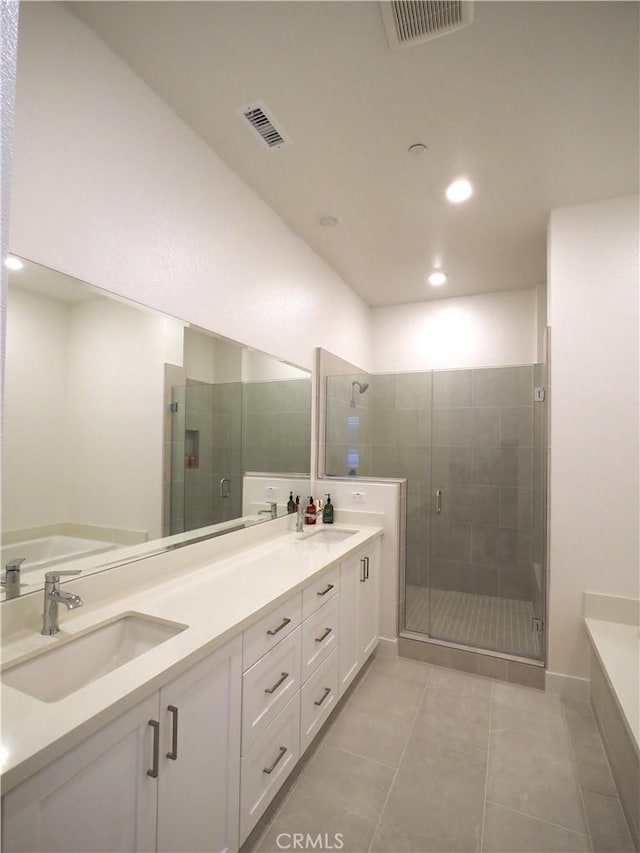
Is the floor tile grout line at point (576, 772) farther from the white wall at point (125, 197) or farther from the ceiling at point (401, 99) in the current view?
the ceiling at point (401, 99)

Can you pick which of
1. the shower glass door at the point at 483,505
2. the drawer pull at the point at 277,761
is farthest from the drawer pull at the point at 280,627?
the shower glass door at the point at 483,505

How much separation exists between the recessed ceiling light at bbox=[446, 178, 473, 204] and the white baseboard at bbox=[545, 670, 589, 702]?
2.73 m

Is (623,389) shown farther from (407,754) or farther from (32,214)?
(32,214)

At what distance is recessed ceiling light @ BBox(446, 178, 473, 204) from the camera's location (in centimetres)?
223

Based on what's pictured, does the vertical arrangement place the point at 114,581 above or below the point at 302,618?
above

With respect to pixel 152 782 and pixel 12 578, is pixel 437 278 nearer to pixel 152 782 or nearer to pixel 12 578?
pixel 12 578

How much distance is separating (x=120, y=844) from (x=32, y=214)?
1.66m

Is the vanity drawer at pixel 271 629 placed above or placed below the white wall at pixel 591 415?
below

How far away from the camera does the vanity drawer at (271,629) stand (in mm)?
1343

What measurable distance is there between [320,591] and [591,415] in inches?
69.7

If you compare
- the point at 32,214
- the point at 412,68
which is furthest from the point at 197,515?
the point at 412,68

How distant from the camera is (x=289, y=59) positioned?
155cm

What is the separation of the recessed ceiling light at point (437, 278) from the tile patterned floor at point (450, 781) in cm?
292

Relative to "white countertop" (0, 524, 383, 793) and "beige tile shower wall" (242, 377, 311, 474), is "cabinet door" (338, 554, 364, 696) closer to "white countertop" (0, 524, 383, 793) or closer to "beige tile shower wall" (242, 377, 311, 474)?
"white countertop" (0, 524, 383, 793)
